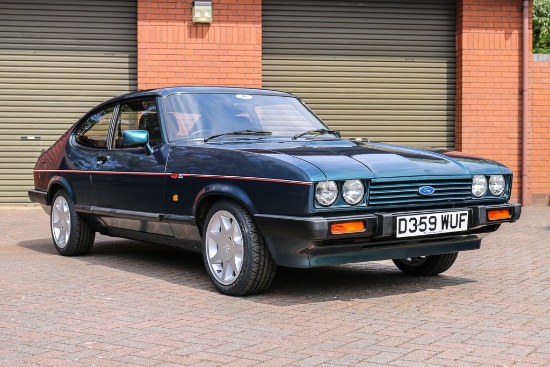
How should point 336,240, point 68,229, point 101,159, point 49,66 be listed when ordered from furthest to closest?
1. point 49,66
2. point 68,229
3. point 101,159
4. point 336,240

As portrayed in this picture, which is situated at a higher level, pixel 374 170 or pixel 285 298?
pixel 374 170

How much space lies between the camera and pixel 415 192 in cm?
632

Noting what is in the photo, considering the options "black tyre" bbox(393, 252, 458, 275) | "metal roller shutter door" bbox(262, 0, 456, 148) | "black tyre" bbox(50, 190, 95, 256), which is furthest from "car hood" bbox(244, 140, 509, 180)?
"metal roller shutter door" bbox(262, 0, 456, 148)

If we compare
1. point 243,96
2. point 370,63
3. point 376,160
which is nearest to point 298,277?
point 376,160

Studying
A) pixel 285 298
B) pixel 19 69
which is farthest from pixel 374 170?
pixel 19 69

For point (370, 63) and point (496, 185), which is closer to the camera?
point (496, 185)

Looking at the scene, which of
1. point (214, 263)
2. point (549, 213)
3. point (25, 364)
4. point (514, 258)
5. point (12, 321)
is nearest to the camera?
point (25, 364)

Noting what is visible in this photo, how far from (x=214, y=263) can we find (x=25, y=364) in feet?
7.42

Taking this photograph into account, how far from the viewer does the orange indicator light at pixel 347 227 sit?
19.4 ft

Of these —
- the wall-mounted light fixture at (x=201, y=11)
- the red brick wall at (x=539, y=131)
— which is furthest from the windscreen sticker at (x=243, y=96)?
the red brick wall at (x=539, y=131)

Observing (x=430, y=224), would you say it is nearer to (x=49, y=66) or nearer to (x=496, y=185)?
(x=496, y=185)

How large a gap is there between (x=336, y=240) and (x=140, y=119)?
2.52 m

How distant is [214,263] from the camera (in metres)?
6.72

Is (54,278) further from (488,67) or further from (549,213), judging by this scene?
(488,67)
